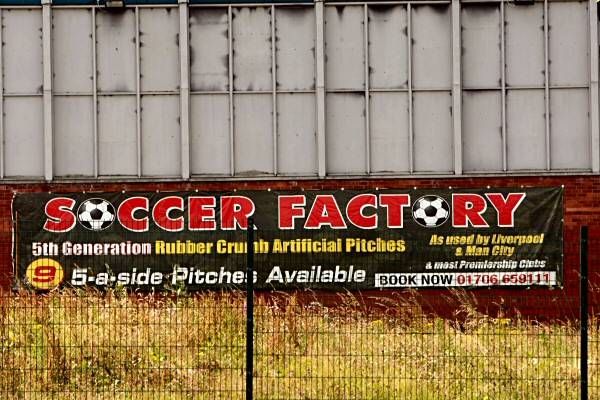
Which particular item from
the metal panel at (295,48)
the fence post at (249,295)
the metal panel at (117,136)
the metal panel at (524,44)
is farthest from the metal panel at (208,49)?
the fence post at (249,295)

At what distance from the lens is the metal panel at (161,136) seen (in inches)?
662

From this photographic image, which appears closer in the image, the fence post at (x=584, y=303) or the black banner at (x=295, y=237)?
the fence post at (x=584, y=303)

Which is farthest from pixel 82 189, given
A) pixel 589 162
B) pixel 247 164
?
pixel 589 162

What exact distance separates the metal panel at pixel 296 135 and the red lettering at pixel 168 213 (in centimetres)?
184

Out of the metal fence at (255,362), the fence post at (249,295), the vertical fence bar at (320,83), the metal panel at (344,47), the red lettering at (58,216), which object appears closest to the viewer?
the fence post at (249,295)

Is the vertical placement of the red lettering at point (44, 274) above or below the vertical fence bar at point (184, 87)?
below

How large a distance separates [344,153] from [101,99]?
168 inches

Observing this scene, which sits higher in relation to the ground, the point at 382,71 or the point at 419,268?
the point at 382,71

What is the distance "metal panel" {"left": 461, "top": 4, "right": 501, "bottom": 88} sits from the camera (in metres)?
16.9

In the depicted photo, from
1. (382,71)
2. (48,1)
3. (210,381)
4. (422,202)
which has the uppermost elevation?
(48,1)

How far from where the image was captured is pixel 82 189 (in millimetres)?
16781

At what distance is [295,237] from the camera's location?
16703 millimetres

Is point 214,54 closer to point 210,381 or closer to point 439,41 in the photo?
point 439,41

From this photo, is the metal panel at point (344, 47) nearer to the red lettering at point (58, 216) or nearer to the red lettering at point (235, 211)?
the red lettering at point (235, 211)
